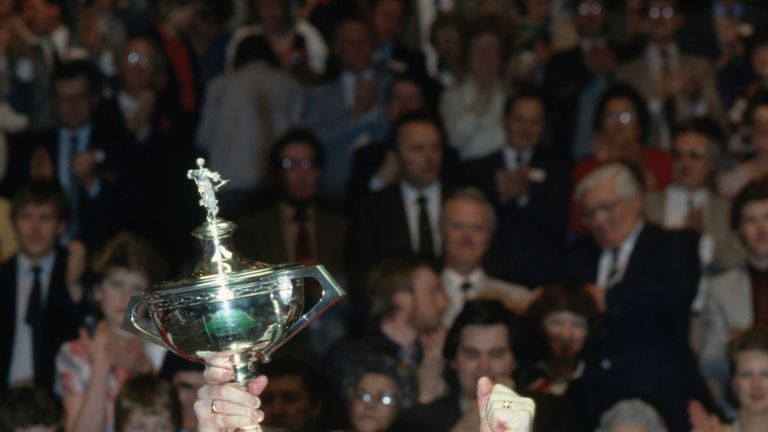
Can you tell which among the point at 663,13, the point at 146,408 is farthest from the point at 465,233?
the point at 663,13

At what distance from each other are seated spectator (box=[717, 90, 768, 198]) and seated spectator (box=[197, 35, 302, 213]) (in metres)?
2.38

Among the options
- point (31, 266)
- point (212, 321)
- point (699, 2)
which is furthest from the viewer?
point (699, 2)

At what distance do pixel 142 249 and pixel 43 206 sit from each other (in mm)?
663

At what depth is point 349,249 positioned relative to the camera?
8.24m

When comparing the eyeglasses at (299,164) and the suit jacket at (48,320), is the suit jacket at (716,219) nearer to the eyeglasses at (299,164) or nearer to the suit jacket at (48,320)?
the eyeglasses at (299,164)

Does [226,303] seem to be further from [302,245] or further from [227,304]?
[302,245]

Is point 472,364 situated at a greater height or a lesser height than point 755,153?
Answer: lesser

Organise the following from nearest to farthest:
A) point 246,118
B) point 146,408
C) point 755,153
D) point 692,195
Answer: point 146,408
point 692,195
point 755,153
point 246,118

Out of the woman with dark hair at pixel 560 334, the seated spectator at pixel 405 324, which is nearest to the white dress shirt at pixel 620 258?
the woman with dark hair at pixel 560 334

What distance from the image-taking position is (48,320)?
7715mm

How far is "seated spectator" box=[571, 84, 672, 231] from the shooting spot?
877 cm

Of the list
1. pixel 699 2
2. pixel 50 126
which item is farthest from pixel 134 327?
pixel 699 2

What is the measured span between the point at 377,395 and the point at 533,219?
7.16ft

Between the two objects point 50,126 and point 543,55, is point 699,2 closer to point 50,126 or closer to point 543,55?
point 543,55
